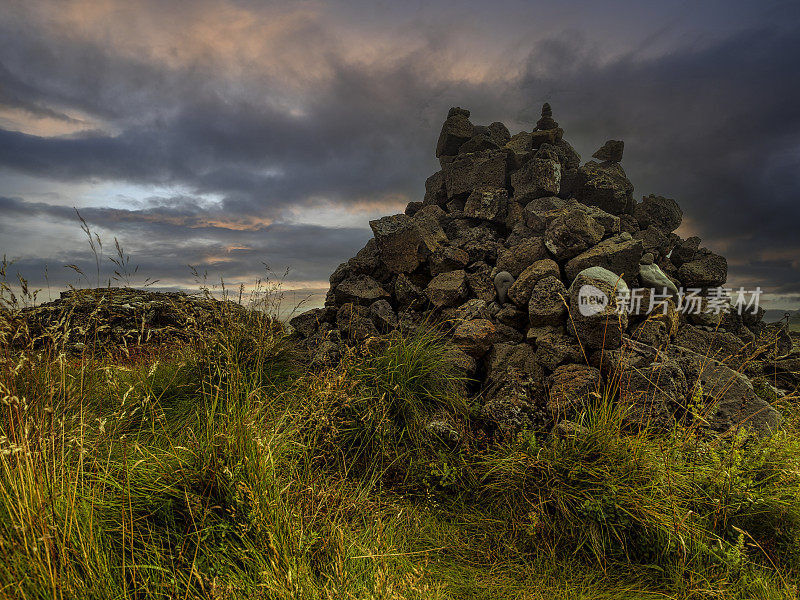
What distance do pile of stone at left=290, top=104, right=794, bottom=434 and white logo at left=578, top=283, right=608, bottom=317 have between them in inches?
0.7

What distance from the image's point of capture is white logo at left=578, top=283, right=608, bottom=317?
16.5 ft

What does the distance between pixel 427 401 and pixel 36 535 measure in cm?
336

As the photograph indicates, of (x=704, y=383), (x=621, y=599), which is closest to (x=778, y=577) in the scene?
(x=621, y=599)

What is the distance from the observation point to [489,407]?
15.4 feet

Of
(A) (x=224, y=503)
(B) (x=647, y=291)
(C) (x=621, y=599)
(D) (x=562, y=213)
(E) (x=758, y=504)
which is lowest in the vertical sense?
(C) (x=621, y=599)

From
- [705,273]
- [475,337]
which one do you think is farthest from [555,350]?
[705,273]

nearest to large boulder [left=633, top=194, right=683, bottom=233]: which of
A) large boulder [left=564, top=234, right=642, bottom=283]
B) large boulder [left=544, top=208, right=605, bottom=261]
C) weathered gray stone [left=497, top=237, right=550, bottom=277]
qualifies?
large boulder [left=544, top=208, right=605, bottom=261]

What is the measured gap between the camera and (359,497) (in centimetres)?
369

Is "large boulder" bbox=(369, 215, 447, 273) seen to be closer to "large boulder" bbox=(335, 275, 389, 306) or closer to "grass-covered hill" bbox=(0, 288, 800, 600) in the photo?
"large boulder" bbox=(335, 275, 389, 306)

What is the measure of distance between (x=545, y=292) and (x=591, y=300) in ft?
1.93

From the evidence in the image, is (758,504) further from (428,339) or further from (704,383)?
(428,339)

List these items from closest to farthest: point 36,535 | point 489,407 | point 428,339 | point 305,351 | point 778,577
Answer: point 36,535 < point 778,577 < point 489,407 < point 428,339 < point 305,351

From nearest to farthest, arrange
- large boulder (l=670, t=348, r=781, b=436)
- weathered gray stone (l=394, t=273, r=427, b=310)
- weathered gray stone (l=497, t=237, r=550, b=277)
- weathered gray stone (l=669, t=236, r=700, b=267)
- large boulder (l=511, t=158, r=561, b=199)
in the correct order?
large boulder (l=670, t=348, r=781, b=436) → weathered gray stone (l=497, t=237, r=550, b=277) → weathered gray stone (l=394, t=273, r=427, b=310) → large boulder (l=511, t=158, r=561, b=199) → weathered gray stone (l=669, t=236, r=700, b=267)

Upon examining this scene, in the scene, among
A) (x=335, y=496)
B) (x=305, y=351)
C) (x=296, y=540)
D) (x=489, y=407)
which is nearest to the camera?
(x=296, y=540)
